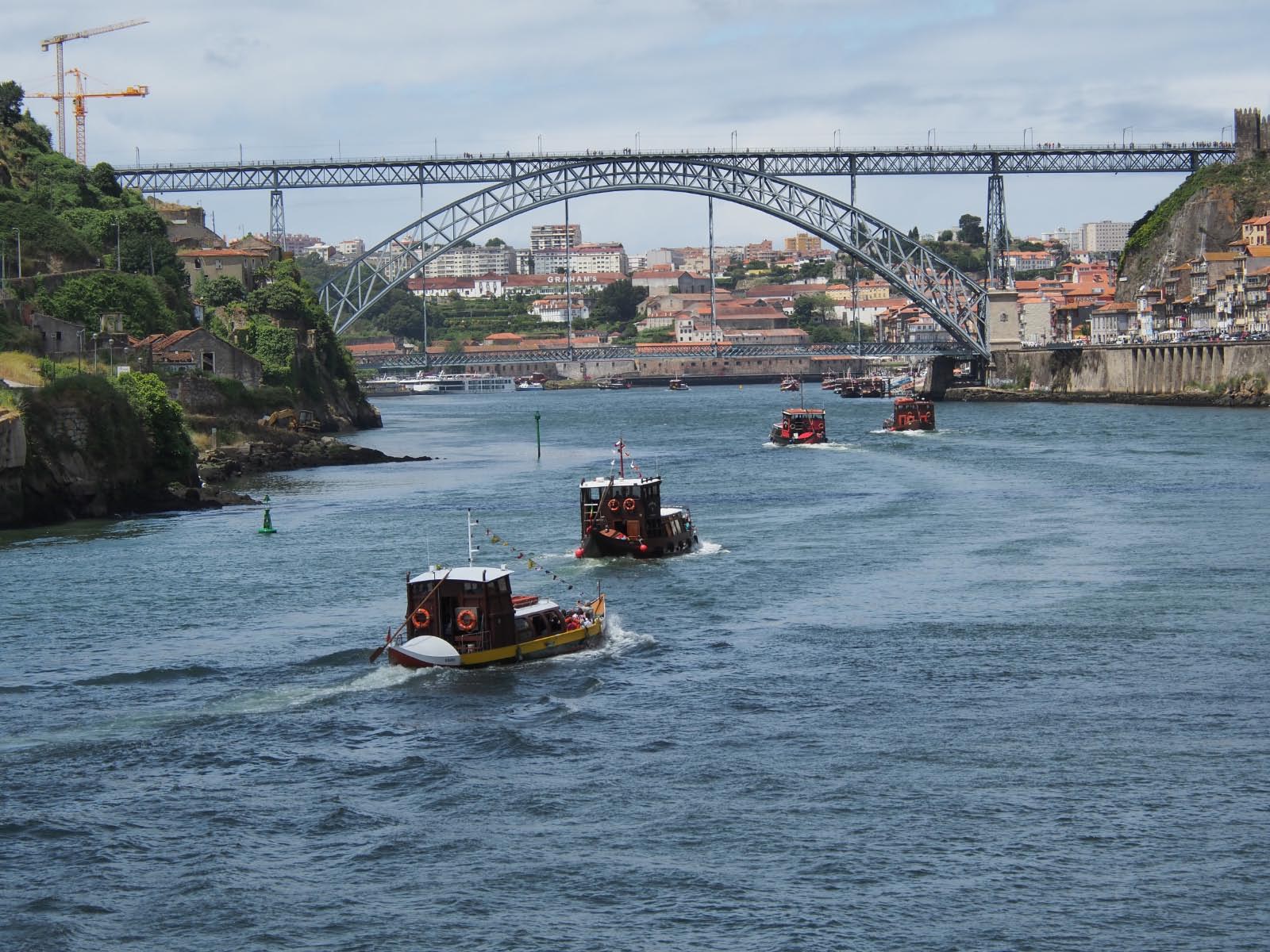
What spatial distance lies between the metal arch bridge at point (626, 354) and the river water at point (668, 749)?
80.4 metres

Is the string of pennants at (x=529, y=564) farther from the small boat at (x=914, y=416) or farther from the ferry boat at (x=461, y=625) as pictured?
the small boat at (x=914, y=416)

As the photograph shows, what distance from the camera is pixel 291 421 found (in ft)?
205

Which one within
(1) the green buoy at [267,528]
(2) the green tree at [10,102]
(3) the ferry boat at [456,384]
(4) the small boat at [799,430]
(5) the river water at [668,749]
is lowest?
(5) the river water at [668,749]

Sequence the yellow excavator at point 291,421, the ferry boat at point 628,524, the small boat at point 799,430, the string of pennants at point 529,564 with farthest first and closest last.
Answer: the small boat at point 799,430
the yellow excavator at point 291,421
the ferry boat at point 628,524
the string of pennants at point 529,564

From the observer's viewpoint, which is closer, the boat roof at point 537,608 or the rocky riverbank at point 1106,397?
the boat roof at point 537,608

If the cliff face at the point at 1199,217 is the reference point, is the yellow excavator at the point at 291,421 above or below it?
below

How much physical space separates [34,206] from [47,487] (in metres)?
30.2

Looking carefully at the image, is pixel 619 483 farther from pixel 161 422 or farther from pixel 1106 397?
pixel 1106 397

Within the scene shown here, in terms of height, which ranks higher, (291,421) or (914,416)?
(291,421)

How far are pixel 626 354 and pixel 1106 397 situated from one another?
217 feet

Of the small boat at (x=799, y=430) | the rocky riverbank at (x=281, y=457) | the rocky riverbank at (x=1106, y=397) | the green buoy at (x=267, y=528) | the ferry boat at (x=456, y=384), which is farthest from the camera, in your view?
the ferry boat at (x=456, y=384)

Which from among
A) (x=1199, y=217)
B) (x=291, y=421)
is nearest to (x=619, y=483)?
(x=291, y=421)

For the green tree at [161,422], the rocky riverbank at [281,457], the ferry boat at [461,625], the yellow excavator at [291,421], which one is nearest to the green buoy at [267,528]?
the green tree at [161,422]

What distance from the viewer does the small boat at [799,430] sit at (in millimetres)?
62906
